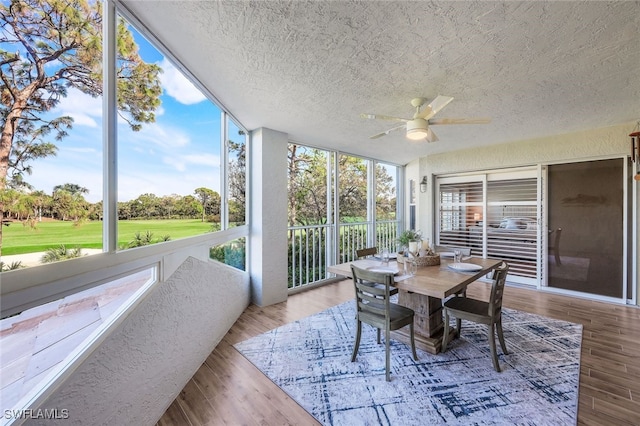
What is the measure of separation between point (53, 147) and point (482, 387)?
3105mm

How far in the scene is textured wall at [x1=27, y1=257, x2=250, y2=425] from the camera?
1219mm

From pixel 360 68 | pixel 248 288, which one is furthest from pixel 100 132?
pixel 248 288

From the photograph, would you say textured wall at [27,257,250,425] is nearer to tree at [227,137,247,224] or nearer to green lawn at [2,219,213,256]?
green lawn at [2,219,213,256]

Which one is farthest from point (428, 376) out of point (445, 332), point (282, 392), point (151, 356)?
point (151, 356)

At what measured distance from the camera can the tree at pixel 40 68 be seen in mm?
984

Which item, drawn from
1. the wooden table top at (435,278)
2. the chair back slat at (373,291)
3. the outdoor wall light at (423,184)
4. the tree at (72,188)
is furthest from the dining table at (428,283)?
the outdoor wall light at (423,184)

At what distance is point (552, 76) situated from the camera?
7.36 ft

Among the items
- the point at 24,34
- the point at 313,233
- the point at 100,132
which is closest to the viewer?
the point at 24,34

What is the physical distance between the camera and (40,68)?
3.59 feet

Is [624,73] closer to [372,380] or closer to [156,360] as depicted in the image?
[372,380]

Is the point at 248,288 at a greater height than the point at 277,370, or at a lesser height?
greater

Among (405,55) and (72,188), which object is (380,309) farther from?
(72,188)

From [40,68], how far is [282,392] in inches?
93.7

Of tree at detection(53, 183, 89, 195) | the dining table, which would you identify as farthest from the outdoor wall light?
tree at detection(53, 183, 89, 195)
